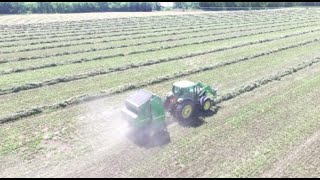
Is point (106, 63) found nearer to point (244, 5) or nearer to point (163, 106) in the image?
point (163, 106)

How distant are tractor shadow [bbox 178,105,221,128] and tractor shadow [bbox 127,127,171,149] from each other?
4.08 feet

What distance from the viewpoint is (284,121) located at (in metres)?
17.5

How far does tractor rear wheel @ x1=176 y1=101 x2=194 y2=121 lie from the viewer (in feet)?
55.8

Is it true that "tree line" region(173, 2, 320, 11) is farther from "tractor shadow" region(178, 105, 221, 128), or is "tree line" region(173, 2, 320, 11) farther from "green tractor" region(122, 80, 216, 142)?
"green tractor" region(122, 80, 216, 142)

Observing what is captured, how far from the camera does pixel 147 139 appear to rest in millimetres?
15859

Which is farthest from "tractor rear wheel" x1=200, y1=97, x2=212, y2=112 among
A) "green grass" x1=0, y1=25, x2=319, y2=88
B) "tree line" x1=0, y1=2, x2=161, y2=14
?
"tree line" x1=0, y1=2, x2=161, y2=14

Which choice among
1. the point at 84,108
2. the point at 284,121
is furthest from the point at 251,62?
the point at 84,108

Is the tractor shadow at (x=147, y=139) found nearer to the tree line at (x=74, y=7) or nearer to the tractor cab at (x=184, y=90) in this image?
the tractor cab at (x=184, y=90)

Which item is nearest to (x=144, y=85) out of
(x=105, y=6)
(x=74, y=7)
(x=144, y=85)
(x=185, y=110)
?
(x=144, y=85)

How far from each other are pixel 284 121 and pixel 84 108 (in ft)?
33.8

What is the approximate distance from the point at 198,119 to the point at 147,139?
10.5ft

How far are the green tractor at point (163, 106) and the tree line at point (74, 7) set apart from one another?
101 metres

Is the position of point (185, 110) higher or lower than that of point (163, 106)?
lower

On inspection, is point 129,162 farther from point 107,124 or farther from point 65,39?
point 65,39
